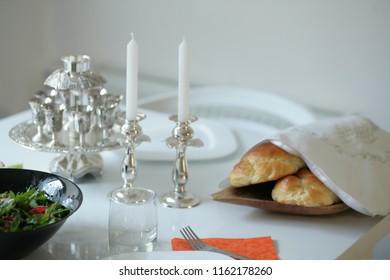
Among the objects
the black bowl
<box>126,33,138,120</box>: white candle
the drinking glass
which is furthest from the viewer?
<box>126,33,138,120</box>: white candle

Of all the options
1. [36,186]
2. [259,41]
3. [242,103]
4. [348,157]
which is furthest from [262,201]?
[259,41]

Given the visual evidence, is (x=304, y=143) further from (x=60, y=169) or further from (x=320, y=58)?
(x=320, y=58)

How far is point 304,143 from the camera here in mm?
1275

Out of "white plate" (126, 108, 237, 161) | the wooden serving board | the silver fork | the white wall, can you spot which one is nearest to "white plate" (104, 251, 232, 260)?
the silver fork

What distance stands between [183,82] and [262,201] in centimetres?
24

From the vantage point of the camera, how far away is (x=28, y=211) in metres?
1.06

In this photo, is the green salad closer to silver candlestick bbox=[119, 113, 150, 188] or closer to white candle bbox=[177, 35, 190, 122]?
silver candlestick bbox=[119, 113, 150, 188]

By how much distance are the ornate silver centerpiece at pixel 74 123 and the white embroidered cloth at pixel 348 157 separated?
32 cm

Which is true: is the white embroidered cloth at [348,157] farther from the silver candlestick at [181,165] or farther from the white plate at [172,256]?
the white plate at [172,256]

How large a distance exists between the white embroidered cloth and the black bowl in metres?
0.37

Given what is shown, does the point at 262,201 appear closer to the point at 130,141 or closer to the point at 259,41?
the point at 130,141

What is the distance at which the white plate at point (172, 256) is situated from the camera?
1.04m

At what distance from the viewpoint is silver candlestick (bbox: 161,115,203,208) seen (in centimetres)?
127
